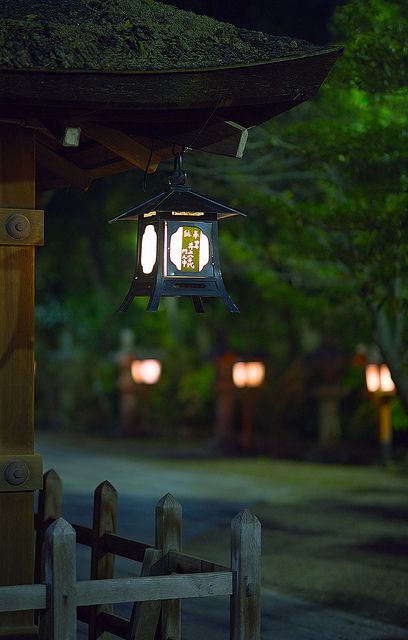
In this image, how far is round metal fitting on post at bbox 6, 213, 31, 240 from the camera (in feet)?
24.1

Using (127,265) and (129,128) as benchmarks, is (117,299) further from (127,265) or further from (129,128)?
(129,128)

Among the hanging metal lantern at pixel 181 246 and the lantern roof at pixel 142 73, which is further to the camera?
the hanging metal lantern at pixel 181 246

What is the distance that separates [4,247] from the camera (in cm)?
736

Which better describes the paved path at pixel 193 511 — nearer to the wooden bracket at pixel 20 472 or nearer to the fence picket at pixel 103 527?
the fence picket at pixel 103 527

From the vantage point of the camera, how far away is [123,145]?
783cm

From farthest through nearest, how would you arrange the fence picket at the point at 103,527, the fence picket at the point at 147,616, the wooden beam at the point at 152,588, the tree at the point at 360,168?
the tree at the point at 360,168 < the fence picket at the point at 103,527 < the fence picket at the point at 147,616 < the wooden beam at the point at 152,588

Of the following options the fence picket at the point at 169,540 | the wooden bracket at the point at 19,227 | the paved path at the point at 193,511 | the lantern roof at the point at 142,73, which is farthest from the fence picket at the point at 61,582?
the paved path at the point at 193,511

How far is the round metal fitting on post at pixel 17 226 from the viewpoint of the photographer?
7336mm

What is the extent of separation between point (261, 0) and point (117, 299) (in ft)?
60.6

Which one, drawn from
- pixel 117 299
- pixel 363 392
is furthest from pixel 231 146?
pixel 117 299

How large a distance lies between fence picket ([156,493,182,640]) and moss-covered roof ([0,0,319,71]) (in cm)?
265

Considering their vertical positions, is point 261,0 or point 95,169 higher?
point 261,0

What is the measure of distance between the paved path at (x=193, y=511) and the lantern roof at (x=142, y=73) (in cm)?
403

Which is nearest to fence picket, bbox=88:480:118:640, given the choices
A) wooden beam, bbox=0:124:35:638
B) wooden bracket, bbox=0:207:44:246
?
wooden beam, bbox=0:124:35:638
